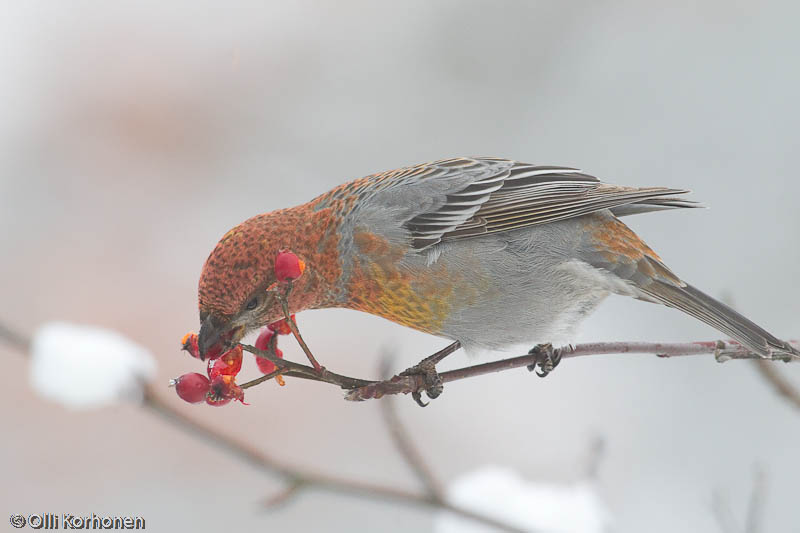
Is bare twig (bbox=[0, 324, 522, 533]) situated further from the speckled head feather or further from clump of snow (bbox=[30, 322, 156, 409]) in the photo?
the speckled head feather

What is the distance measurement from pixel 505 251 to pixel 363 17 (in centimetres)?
274

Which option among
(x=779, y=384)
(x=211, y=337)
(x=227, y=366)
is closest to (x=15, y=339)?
(x=227, y=366)

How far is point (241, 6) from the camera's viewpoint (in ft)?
14.7

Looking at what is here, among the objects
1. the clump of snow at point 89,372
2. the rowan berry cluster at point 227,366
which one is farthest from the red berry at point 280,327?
the clump of snow at point 89,372

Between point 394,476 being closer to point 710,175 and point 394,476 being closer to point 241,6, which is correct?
point 710,175

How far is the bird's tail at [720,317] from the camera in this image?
2162mm

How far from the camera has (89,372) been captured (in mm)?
1605

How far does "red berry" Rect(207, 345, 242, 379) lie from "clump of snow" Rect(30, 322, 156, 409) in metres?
0.20

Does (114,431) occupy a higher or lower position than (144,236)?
lower

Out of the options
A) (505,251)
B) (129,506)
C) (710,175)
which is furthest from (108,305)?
(710,175)

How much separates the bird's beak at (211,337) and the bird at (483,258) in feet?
1.07

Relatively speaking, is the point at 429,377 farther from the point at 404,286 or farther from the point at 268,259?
the point at 268,259

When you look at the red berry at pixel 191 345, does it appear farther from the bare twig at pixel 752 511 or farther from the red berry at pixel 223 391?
the bare twig at pixel 752 511

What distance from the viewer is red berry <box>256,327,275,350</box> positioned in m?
2.12
